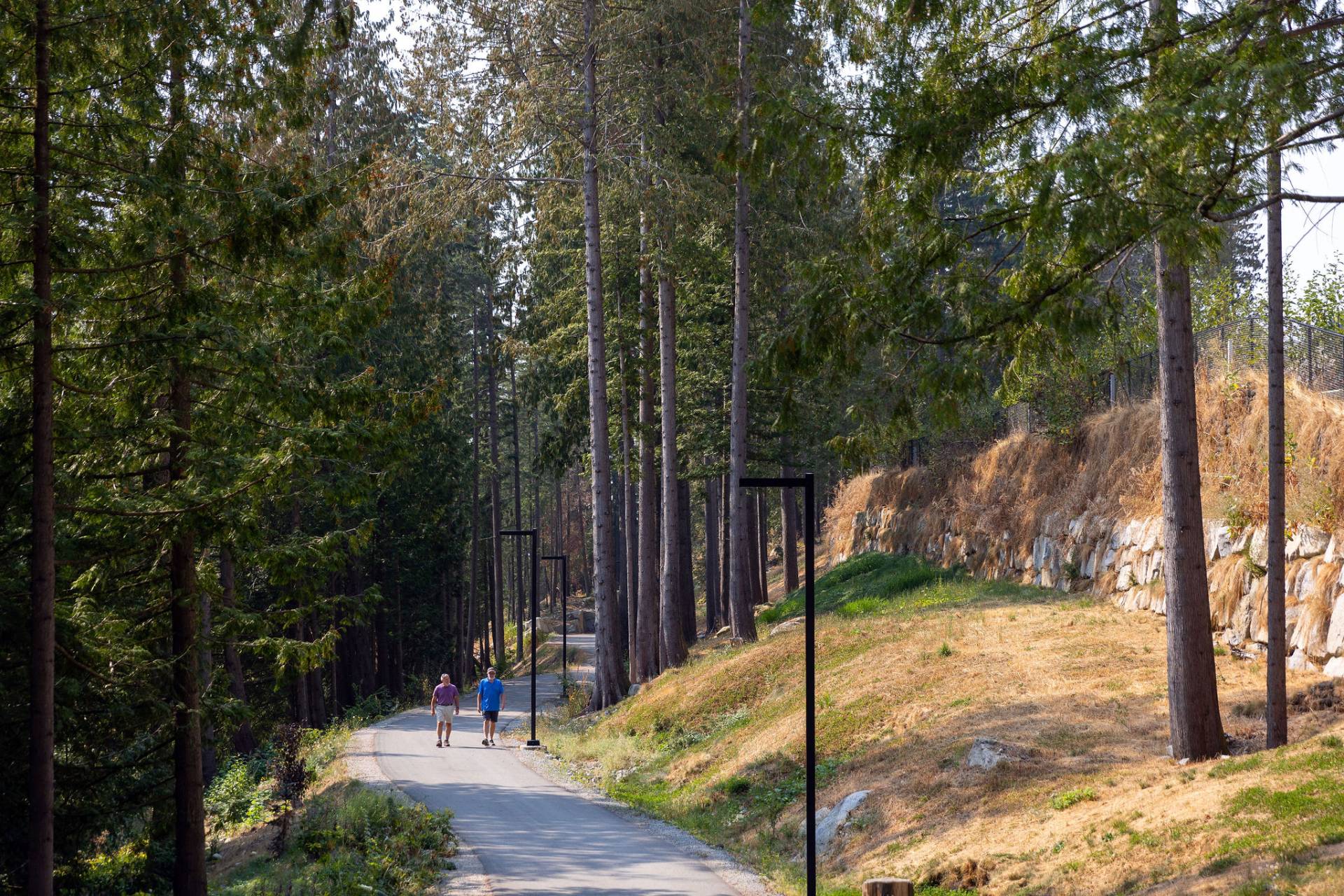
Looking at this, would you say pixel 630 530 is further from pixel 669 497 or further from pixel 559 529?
pixel 559 529

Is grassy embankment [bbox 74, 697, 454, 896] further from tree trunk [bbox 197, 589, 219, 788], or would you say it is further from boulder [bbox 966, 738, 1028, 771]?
boulder [bbox 966, 738, 1028, 771]

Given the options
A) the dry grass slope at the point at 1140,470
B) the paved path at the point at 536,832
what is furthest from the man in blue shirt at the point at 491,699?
the dry grass slope at the point at 1140,470

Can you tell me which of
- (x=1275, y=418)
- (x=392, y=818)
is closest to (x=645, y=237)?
(x=392, y=818)

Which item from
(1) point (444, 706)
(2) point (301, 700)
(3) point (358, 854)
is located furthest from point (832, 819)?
(2) point (301, 700)

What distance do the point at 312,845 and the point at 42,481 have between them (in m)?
6.49

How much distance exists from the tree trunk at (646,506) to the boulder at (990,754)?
597 inches

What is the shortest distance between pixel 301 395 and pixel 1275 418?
974cm

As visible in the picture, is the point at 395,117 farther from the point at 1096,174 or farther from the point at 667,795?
the point at 1096,174

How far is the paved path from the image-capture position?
12203mm

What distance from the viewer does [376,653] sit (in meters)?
52.7

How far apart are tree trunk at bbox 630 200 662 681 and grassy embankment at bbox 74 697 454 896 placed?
7525mm

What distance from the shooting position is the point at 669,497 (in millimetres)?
26438

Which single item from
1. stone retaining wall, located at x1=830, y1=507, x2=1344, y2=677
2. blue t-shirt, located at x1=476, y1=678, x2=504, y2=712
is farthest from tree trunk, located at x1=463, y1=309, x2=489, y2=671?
blue t-shirt, located at x1=476, y1=678, x2=504, y2=712

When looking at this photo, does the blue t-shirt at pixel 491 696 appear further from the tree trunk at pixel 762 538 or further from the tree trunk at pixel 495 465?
the tree trunk at pixel 495 465
